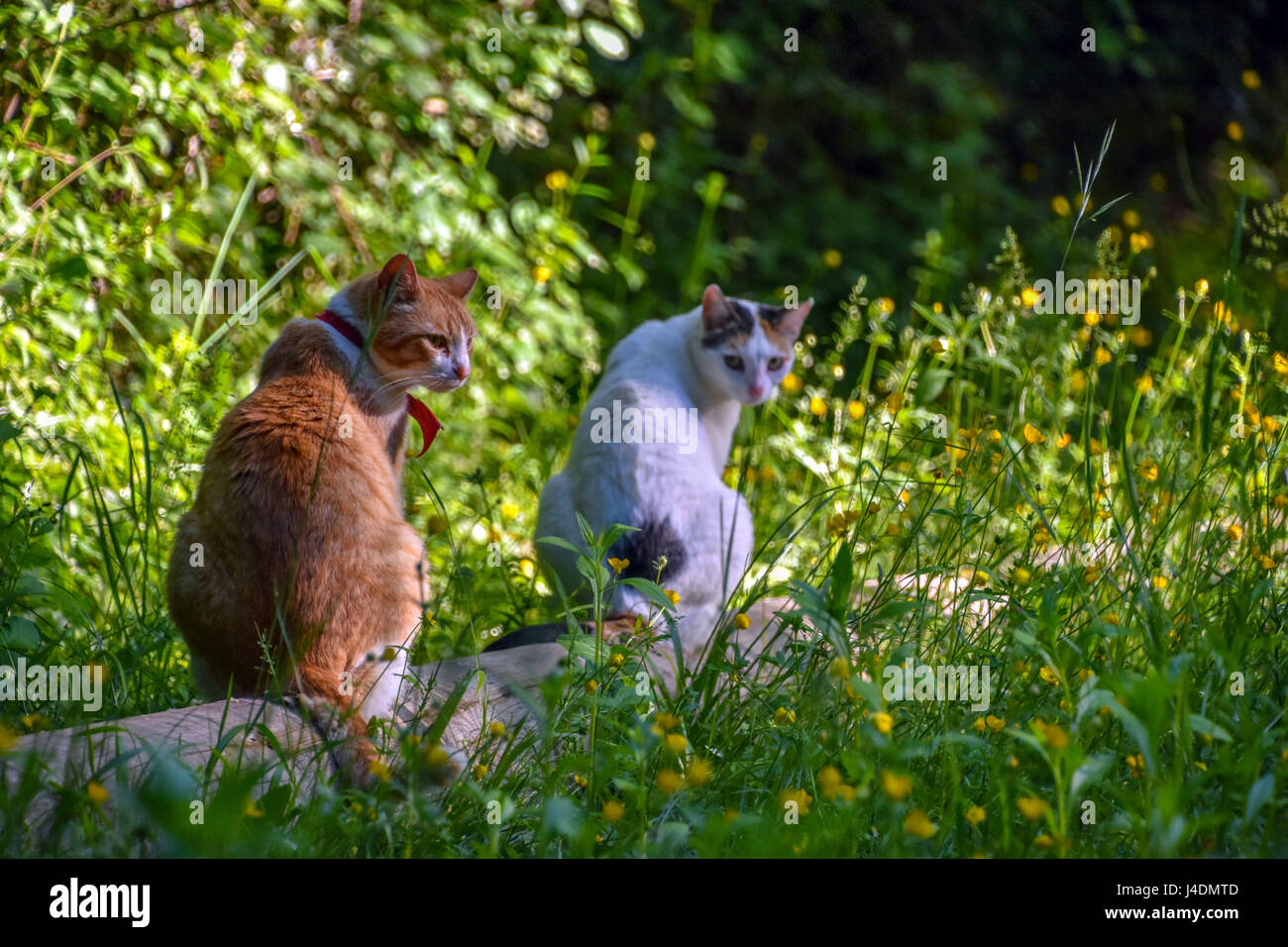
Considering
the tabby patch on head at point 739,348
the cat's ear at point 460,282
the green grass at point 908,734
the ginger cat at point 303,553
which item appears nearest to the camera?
the green grass at point 908,734

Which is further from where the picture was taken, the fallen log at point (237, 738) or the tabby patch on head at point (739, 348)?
the tabby patch on head at point (739, 348)

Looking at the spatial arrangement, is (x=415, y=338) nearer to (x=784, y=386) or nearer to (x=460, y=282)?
(x=460, y=282)

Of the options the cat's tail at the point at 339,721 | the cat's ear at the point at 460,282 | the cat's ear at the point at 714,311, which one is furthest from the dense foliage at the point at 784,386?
the cat's ear at the point at 460,282

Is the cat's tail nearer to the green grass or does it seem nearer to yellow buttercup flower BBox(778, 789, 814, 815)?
the green grass

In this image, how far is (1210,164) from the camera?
21.9 feet

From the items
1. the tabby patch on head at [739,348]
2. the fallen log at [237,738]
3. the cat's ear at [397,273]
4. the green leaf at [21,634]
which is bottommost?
the fallen log at [237,738]

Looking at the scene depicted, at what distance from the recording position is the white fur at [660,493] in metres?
2.91

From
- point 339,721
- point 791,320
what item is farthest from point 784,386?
point 339,721

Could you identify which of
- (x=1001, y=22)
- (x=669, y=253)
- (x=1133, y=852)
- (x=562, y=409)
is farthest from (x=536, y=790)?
(x=1001, y=22)

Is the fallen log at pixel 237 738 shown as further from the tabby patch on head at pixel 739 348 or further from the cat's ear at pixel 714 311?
the cat's ear at pixel 714 311

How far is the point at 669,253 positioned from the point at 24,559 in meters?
4.05

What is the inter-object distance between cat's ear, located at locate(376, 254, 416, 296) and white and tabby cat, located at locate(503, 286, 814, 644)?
0.71 meters

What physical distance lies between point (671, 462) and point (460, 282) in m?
0.72

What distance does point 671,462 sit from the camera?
297 centimetres
